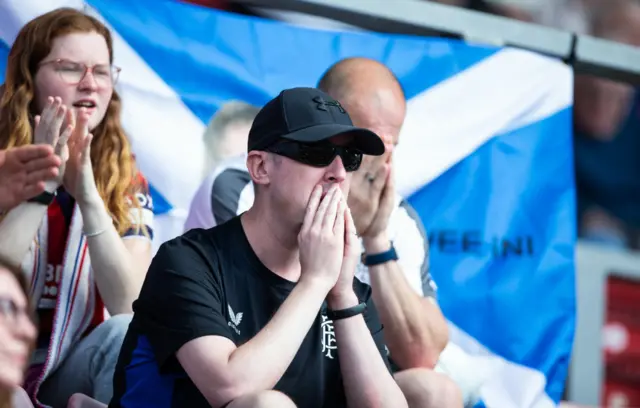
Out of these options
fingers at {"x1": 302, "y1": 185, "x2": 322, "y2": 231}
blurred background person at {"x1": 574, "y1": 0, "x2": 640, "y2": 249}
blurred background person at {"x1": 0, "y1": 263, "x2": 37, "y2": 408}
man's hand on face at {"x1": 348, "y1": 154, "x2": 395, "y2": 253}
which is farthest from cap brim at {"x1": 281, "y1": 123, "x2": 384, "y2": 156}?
blurred background person at {"x1": 574, "y1": 0, "x2": 640, "y2": 249}

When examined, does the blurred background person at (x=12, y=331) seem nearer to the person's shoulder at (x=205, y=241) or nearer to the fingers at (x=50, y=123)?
the person's shoulder at (x=205, y=241)

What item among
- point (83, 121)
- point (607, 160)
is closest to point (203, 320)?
point (83, 121)

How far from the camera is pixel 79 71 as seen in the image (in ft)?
8.18

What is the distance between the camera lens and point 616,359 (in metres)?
4.45

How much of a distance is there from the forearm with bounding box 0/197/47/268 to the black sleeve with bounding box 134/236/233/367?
0.36 meters

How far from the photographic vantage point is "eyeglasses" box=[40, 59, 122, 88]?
2.47 m

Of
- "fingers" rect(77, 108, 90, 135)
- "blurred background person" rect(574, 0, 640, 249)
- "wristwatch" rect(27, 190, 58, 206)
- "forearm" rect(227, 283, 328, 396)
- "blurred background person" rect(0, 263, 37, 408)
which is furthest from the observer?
"blurred background person" rect(574, 0, 640, 249)

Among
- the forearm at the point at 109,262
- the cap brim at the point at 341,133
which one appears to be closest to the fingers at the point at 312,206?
the cap brim at the point at 341,133

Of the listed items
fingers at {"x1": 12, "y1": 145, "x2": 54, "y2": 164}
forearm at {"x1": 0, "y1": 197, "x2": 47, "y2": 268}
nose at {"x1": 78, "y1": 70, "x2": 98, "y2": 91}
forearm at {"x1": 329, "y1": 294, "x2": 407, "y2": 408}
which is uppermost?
nose at {"x1": 78, "y1": 70, "x2": 98, "y2": 91}

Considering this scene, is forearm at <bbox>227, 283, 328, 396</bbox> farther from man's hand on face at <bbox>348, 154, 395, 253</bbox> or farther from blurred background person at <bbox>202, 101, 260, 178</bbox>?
blurred background person at <bbox>202, 101, 260, 178</bbox>

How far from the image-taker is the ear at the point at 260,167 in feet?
7.25

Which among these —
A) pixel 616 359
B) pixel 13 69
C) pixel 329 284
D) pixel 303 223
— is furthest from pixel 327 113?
pixel 616 359

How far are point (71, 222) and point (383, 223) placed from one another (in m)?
0.79

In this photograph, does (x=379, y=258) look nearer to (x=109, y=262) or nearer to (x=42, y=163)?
(x=109, y=262)
